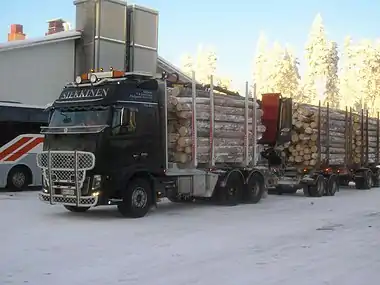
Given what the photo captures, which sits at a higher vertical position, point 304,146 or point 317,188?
point 304,146

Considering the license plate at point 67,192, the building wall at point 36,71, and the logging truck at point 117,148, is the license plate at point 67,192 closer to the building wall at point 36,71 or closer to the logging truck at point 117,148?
the logging truck at point 117,148

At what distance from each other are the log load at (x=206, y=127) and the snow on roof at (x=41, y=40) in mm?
10651

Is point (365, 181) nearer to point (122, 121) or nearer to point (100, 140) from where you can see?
point (122, 121)

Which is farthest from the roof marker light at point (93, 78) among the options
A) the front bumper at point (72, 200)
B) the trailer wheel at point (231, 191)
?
the trailer wheel at point (231, 191)

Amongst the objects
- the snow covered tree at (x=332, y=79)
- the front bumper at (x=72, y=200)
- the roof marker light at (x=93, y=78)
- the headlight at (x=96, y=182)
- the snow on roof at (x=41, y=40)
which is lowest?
the front bumper at (x=72, y=200)

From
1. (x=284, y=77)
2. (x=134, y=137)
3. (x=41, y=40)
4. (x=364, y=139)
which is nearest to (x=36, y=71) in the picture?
(x=41, y=40)

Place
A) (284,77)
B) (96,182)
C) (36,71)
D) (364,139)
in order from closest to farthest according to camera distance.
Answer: (96,182)
(364,139)
(36,71)
(284,77)

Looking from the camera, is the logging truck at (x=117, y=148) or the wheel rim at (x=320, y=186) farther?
the wheel rim at (x=320, y=186)

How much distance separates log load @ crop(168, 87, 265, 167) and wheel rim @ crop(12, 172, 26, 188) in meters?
8.18

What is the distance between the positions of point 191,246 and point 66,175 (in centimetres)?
417

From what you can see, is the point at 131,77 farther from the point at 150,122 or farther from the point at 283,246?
the point at 283,246

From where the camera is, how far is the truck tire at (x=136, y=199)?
12.8 metres

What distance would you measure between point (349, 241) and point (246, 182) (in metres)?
6.34

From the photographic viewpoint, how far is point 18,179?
20.4 metres
